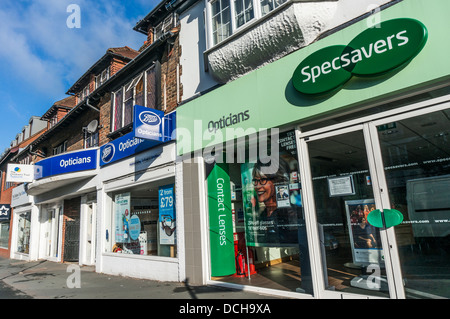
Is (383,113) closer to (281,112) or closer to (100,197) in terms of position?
(281,112)

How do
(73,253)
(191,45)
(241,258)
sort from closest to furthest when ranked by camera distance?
(241,258)
(191,45)
(73,253)

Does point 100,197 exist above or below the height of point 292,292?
above

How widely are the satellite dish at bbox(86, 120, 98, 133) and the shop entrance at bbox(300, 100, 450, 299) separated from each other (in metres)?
9.99

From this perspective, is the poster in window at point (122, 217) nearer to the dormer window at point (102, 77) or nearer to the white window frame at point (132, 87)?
the white window frame at point (132, 87)

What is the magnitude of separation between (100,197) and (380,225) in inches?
355

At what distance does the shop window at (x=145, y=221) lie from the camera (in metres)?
7.58

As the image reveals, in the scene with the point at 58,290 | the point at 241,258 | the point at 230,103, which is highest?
the point at 230,103

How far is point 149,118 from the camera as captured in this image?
24.4 ft

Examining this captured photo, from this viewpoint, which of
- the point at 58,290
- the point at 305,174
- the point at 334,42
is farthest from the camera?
the point at 58,290

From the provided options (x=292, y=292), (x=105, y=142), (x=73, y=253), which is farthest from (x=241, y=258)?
(x=73, y=253)

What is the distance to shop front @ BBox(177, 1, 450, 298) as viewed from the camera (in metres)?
3.89

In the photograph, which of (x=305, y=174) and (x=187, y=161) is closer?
(x=305, y=174)

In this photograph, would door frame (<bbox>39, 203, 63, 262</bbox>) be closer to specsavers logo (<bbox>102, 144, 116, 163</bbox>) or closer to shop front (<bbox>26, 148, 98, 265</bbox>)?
shop front (<bbox>26, 148, 98, 265</bbox>)

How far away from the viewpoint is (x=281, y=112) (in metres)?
5.27
